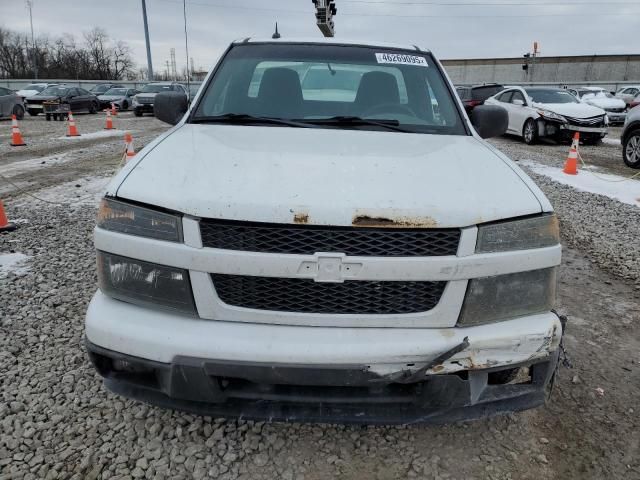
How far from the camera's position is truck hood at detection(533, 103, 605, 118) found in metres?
13.2

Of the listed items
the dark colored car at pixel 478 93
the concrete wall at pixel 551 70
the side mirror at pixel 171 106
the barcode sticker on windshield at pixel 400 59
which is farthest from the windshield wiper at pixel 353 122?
the concrete wall at pixel 551 70

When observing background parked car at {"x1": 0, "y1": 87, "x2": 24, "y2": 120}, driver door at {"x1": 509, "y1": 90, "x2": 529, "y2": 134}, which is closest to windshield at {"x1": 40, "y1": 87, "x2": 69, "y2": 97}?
background parked car at {"x1": 0, "y1": 87, "x2": 24, "y2": 120}

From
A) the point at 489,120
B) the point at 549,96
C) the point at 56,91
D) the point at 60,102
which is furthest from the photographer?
the point at 56,91

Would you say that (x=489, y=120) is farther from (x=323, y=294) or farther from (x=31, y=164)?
(x=31, y=164)

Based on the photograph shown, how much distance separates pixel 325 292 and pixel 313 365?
263 millimetres

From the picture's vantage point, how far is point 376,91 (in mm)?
3150

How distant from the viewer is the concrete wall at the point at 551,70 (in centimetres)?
4588

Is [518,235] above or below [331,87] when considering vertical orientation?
below

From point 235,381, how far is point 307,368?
314mm

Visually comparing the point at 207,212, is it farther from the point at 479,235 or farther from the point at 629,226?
the point at 629,226

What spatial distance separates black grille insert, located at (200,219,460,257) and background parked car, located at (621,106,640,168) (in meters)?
9.63

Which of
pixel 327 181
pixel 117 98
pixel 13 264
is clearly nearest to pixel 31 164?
pixel 13 264

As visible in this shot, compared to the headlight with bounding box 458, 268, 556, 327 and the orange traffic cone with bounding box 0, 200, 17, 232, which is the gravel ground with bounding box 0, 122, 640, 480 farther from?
the orange traffic cone with bounding box 0, 200, 17, 232

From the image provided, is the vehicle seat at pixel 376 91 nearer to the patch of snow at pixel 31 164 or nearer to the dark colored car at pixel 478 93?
the patch of snow at pixel 31 164
